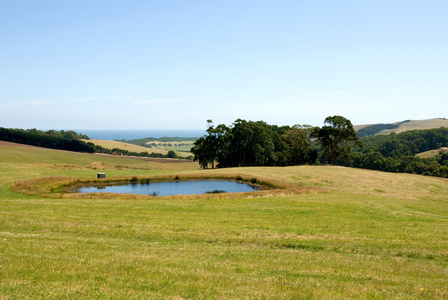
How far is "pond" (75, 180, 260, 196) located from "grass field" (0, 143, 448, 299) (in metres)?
14.7

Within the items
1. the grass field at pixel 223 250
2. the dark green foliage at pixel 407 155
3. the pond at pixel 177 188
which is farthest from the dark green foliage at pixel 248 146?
the grass field at pixel 223 250

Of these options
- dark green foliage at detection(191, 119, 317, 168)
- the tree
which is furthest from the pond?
the tree

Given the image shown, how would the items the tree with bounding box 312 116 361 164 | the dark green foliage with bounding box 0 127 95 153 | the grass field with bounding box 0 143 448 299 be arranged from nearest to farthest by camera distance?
1. the grass field with bounding box 0 143 448 299
2. the tree with bounding box 312 116 361 164
3. the dark green foliage with bounding box 0 127 95 153

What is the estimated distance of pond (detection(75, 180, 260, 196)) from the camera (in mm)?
44219

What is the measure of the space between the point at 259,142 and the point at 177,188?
1665 inches

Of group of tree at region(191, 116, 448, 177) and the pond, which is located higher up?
group of tree at region(191, 116, 448, 177)

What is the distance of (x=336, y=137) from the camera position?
84000 mm

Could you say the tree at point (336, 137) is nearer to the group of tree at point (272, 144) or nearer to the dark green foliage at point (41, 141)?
the group of tree at point (272, 144)

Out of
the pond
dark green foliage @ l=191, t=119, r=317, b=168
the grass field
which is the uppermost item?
dark green foliage @ l=191, t=119, r=317, b=168

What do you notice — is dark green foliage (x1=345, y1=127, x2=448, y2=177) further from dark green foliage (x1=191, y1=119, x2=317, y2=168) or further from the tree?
dark green foliage (x1=191, y1=119, x2=317, y2=168)

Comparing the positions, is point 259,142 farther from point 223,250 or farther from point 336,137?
point 223,250

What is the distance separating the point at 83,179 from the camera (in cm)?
4866

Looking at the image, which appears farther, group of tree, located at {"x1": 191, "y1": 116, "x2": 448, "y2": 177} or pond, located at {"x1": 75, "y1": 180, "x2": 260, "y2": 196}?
group of tree, located at {"x1": 191, "y1": 116, "x2": 448, "y2": 177}

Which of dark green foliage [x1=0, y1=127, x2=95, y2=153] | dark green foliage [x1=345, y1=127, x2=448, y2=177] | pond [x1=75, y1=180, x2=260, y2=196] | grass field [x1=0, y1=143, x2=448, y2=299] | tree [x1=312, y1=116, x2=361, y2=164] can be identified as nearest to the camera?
grass field [x1=0, y1=143, x2=448, y2=299]
